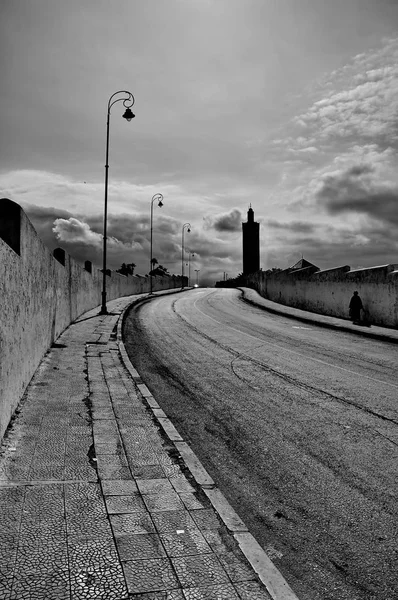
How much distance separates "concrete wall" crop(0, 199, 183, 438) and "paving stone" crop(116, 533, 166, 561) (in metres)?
2.80

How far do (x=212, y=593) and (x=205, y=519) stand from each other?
106cm

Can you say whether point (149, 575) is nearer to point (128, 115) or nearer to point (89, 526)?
point (89, 526)

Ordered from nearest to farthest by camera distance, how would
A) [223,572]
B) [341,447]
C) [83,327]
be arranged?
[223,572]
[341,447]
[83,327]

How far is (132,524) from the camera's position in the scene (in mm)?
4117

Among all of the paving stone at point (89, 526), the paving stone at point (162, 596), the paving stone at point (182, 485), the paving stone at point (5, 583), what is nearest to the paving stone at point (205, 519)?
the paving stone at point (182, 485)

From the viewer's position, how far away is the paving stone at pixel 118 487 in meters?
4.73

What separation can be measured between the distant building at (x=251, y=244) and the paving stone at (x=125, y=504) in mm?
142342

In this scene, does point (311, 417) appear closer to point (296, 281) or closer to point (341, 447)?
point (341, 447)

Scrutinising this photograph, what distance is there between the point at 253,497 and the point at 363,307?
19.8 m

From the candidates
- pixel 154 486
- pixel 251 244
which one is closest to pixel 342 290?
pixel 154 486

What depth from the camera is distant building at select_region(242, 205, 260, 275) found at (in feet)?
487

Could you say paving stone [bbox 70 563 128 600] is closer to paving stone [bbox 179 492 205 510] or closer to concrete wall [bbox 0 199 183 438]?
paving stone [bbox 179 492 205 510]

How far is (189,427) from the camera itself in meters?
7.16

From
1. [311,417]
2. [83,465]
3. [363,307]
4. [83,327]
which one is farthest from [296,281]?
[83,465]
